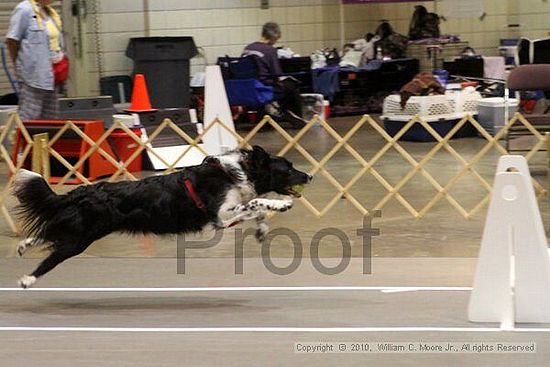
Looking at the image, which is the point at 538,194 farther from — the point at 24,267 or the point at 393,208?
the point at 24,267

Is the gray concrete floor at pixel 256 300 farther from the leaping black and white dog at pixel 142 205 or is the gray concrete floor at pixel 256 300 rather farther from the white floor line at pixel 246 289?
the leaping black and white dog at pixel 142 205

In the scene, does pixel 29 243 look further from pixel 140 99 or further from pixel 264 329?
pixel 140 99

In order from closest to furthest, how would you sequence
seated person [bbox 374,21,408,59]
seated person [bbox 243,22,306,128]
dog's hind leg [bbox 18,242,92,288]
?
dog's hind leg [bbox 18,242,92,288]
seated person [bbox 243,22,306,128]
seated person [bbox 374,21,408,59]

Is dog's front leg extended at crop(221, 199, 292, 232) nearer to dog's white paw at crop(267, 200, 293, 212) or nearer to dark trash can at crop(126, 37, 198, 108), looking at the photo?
dog's white paw at crop(267, 200, 293, 212)

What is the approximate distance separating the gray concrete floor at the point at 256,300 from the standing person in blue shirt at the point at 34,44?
1469 mm

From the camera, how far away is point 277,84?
43.2ft

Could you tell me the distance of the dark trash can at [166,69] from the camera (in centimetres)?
1396

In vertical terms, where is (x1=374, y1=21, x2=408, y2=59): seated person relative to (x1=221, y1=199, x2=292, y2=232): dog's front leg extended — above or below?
above

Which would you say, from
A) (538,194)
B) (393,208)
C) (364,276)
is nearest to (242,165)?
(364,276)

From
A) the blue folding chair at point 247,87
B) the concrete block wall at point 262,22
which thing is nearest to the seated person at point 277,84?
the blue folding chair at point 247,87

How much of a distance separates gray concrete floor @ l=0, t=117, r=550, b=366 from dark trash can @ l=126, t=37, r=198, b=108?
6171mm

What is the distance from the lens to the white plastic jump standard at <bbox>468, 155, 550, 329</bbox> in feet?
15.3

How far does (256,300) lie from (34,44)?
155 inches

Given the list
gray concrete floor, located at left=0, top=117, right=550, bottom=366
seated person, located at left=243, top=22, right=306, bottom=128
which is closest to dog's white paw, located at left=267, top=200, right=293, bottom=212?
gray concrete floor, located at left=0, top=117, right=550, bottom=366
